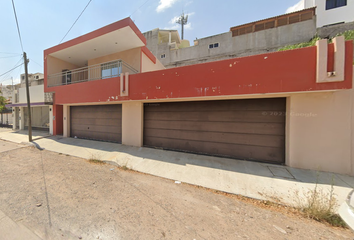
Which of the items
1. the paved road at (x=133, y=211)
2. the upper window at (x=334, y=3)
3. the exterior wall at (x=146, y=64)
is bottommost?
the paved road at (x=133, y=211)

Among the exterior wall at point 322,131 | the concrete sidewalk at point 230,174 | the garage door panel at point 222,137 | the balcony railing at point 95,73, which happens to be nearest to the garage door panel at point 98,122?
the concrete sidewalk at point 230,174

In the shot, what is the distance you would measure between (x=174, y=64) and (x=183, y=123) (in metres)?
15.1

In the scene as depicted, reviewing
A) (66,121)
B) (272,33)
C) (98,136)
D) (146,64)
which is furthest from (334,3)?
(66,121)

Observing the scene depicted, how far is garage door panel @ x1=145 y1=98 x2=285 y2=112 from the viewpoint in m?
4.61

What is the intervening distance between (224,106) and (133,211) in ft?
14.8

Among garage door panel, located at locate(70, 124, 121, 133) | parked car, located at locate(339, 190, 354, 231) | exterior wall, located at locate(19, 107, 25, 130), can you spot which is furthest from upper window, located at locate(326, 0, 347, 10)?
exterior wall, located at locate(19, 107, 25, 130)

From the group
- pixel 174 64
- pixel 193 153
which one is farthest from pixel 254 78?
pixel 174 64

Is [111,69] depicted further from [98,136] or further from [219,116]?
[219,116]

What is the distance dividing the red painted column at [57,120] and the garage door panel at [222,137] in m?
7.47

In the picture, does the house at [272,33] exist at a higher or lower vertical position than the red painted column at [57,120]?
higher

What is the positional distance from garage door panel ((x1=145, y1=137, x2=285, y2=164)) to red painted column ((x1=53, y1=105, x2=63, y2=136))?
310 inches

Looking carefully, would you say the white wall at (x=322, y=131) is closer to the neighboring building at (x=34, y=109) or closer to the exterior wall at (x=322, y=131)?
the exterior wall at (x=322, y=131)

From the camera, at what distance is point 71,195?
2.92 metres

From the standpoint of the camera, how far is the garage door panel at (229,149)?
462 centimetres
